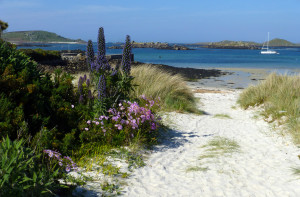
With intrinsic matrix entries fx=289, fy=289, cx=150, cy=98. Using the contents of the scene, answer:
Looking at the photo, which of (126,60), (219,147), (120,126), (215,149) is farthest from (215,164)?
(126,60)

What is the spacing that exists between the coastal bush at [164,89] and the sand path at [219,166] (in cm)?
160

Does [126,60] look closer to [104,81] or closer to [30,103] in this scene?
[104,81]

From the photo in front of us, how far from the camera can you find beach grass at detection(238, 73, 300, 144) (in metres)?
7.37

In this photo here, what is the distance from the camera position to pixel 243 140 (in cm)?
679

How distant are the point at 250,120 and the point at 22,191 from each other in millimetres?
7801

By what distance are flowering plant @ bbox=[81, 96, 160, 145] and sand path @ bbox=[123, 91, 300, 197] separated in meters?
0.52

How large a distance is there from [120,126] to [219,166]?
1.90 metres

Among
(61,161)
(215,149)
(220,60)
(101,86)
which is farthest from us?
(220,60)

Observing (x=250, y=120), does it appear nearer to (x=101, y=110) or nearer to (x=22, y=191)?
(x=101, y=110)

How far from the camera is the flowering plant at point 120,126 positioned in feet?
17.5

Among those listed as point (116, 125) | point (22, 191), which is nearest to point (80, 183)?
point (22, 191)

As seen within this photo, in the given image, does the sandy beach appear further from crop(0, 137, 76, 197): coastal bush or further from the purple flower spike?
the purple flower spike

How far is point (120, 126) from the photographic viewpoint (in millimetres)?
5344

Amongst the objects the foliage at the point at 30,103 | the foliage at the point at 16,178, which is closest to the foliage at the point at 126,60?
the foliage at the point at 30,103
